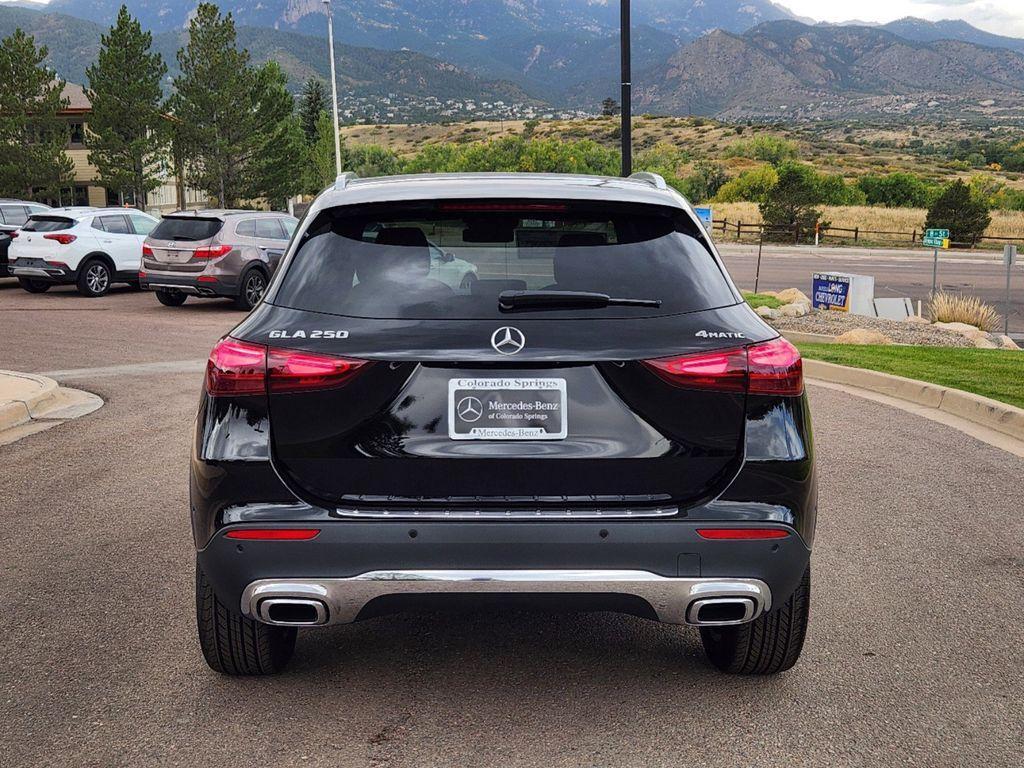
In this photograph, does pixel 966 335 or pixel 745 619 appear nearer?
pixel 745 619

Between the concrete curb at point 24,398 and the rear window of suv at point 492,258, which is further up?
the rear window of suv at point 492,258

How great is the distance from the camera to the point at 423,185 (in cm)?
394

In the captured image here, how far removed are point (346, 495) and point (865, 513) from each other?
4.22 metres

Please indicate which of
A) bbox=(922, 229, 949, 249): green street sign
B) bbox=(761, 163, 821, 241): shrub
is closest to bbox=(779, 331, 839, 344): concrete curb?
bbox=(922, 229, 949, 249): green street sign

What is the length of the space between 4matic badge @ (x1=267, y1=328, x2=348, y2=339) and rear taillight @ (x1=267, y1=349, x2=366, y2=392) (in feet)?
0.16

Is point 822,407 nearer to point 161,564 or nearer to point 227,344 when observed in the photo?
point 161,564

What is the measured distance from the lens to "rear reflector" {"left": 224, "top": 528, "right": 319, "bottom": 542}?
3432mm

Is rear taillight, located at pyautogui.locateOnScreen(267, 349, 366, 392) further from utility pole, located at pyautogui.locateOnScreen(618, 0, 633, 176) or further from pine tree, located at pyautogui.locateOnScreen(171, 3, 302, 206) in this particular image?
pine tree, located at pyautogui.locateOnScreen(171, 3, 302, 206)

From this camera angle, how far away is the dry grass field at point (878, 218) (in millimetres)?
59594

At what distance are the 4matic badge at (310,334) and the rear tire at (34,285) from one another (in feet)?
70.3

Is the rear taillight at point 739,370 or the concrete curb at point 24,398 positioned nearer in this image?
the rear taillight at point 739,370

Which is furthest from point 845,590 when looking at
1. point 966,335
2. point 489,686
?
point 966,335

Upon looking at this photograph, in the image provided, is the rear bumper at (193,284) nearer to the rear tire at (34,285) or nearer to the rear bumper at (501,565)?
the rear tire at (34,285)

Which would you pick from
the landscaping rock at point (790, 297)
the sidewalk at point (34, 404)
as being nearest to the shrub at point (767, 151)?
the landscaping rock at point (790, 297)
